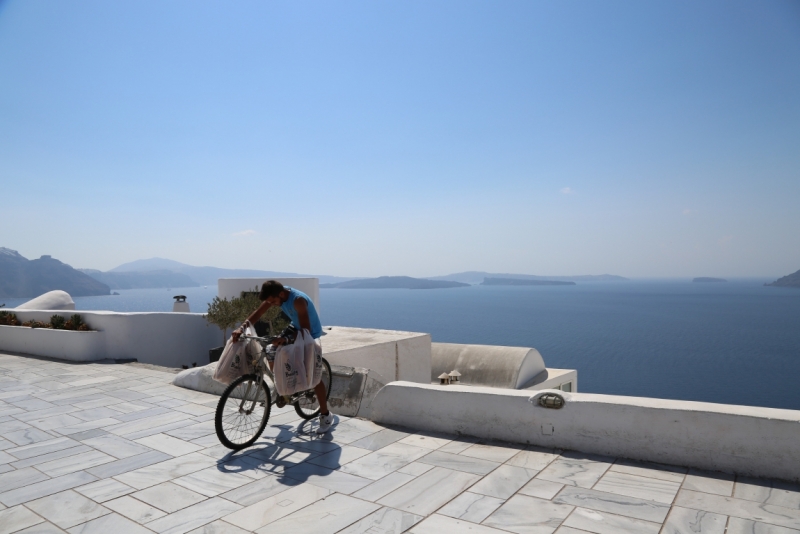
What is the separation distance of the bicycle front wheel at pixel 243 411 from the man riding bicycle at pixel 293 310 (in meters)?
0.28

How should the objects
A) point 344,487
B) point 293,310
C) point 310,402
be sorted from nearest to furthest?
point 344,487, point 293,310, point 310,402

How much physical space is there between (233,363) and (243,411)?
44 centimetres

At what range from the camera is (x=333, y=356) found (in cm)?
1005

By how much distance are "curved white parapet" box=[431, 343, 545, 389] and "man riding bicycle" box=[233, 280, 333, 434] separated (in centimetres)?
2055

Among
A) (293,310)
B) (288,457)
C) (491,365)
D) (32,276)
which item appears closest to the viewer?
(288,457)

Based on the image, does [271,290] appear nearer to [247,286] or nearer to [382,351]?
[382,351]

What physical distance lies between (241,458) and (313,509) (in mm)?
1307

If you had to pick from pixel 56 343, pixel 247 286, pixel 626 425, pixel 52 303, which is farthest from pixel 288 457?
pixel 52 303

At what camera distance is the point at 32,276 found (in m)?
167

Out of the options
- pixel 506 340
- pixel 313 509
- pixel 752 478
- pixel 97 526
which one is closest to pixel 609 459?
pixel 752 478

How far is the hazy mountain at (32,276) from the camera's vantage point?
516 ft

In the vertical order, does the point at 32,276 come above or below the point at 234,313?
above

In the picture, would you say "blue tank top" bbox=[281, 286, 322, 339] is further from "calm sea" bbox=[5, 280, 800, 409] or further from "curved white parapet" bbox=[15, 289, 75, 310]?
"calm sea" bbox=[5, 280, 800, 409]

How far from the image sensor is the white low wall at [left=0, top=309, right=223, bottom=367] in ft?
33.1
